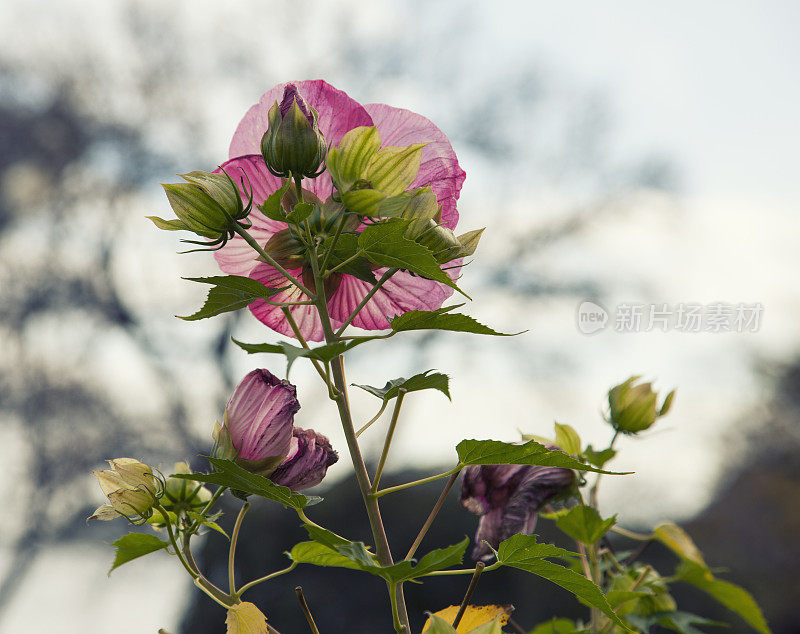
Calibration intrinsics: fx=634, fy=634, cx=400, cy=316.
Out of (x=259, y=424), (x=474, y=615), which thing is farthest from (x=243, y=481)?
(x=474, y=615)

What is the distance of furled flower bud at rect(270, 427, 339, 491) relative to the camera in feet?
0.67

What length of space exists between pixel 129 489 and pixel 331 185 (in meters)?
0.12

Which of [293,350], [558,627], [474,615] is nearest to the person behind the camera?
[293,350]

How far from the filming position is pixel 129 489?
8.1 inches

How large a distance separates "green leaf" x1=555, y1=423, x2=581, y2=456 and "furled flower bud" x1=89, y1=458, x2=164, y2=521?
19cm

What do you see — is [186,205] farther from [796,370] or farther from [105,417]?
[796,370]

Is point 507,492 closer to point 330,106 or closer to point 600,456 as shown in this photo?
point 600,456

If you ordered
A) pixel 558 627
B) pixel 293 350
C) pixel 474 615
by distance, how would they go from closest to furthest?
pixel 293 350 < pixel 474 615 < pixel 558 627

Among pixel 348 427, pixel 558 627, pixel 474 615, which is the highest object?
pixel 348 427

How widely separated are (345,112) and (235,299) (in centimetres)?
7

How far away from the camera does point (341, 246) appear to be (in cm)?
19

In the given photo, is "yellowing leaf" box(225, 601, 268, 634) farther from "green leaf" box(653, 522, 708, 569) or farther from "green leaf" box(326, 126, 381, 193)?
"green leaf" box(653, 522, 708, 569)

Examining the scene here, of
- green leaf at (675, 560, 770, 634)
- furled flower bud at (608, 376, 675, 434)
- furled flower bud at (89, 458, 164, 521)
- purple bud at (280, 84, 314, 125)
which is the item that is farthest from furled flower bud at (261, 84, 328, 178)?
green leaf at (675, 560, 770, 634)

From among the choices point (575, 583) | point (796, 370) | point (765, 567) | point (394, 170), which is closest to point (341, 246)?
point (394, 170)
